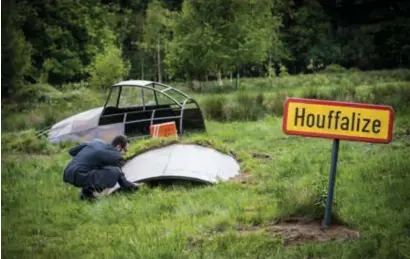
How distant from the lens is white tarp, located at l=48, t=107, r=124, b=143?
650cm

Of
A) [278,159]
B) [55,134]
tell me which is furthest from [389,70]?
[55,134]

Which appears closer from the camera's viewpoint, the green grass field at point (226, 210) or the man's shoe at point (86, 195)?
the green grass field at point (226, 210)

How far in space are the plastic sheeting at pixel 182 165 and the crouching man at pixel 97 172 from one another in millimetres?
77

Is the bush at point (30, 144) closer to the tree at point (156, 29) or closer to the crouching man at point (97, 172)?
the tree at point (156, 29)

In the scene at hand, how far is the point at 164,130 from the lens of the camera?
625 centimetres

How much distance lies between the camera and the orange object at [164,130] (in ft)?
20.1

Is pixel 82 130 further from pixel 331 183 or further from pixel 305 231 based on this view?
pixel 331 183

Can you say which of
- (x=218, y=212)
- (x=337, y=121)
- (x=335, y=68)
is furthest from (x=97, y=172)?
(x=335, y=68)

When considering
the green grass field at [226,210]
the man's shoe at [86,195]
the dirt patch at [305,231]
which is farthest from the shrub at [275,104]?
the dirt patch at [305,231]

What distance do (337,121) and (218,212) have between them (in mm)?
1020

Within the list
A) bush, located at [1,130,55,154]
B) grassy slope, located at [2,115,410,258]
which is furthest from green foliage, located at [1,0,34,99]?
bush, located at [1,130,55,154]

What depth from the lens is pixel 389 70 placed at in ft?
17.7

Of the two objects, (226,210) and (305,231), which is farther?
(226,210)

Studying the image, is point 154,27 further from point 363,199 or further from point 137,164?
point 363,199
